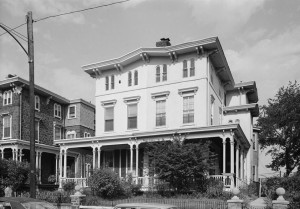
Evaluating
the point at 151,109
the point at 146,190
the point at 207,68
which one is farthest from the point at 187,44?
the point at 146,190

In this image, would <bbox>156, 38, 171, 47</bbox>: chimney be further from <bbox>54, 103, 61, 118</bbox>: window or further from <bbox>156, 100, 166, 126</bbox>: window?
<bbox>54, 103, 61, 118</bbox>: window

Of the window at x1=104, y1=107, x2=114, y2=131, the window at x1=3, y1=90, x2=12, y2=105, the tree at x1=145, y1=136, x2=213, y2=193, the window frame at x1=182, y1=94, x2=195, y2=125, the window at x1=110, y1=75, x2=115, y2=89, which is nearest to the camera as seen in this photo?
the tree at x1=145, y1=136, x2=213, y2=193

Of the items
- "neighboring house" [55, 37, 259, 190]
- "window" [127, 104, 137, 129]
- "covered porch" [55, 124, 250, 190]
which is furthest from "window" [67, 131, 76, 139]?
"window" [127, 104, 137, 129]

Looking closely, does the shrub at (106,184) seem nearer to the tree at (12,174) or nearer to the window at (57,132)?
the tree at (12,174)

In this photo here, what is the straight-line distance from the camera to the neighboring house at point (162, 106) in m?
26.8

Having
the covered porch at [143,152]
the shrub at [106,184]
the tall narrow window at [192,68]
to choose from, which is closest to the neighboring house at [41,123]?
the covered porch at [143,152]

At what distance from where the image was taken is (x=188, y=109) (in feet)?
90.7

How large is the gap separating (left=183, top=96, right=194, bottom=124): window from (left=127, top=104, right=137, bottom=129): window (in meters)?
4.07

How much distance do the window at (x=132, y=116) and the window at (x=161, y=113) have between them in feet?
6.19

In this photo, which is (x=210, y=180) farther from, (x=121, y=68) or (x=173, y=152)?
(x=121, y=68)

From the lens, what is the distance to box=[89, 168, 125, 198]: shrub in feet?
74.8

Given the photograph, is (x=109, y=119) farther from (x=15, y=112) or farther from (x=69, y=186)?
(x=15, y=112)

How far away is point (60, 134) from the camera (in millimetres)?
42938

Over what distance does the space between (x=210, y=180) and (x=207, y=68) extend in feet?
26.5
